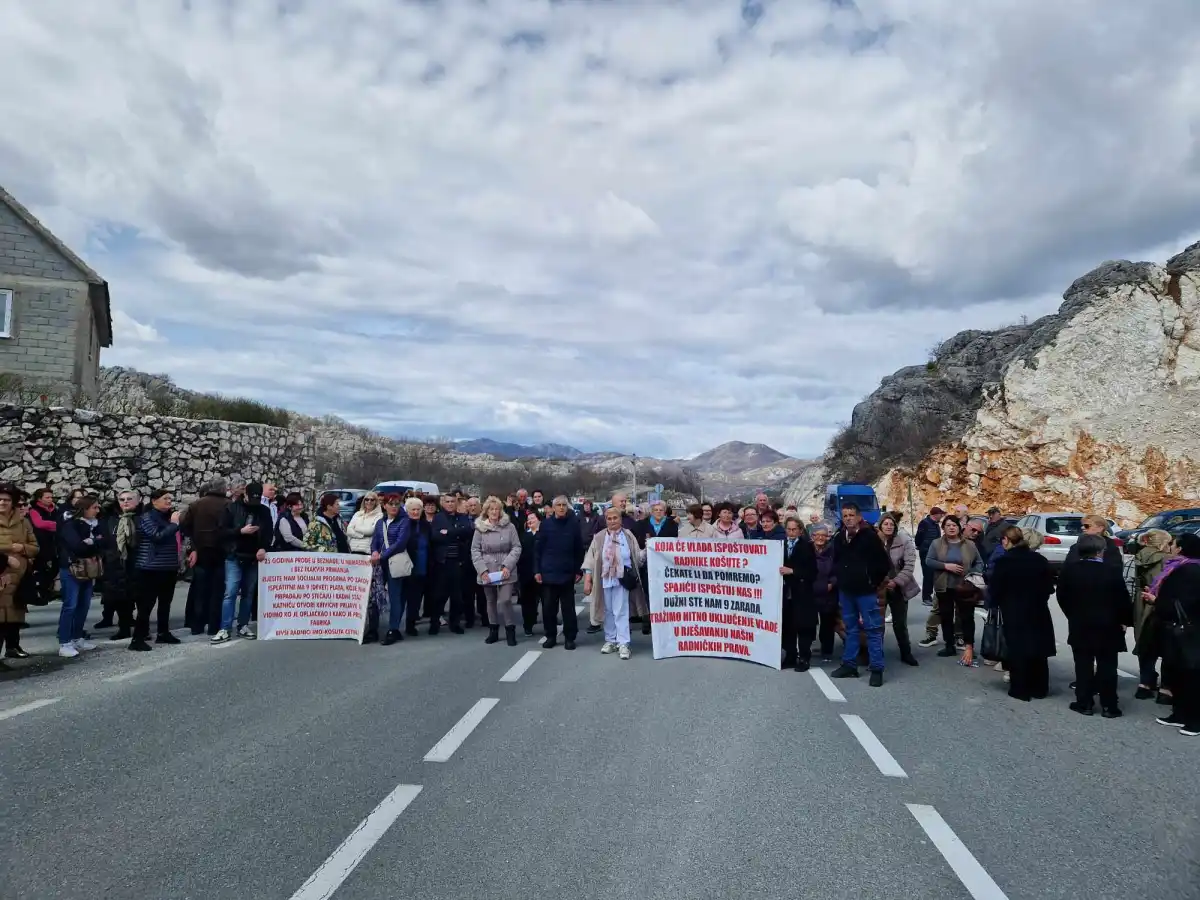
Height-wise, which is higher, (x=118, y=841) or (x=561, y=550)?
(x=561, y=550)

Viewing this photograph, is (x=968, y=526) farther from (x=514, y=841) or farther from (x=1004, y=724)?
(x=514, y=841)

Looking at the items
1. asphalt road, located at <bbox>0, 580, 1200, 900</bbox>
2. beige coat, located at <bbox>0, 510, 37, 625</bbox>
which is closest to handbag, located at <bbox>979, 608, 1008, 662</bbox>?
asphalt road, located at <bbox>0, 580, 1200, 900</bbox>

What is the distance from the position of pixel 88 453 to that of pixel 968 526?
795 inches

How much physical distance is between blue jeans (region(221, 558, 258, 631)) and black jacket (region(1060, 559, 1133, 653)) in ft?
31.6

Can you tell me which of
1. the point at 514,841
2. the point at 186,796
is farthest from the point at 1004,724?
the point at 186,796

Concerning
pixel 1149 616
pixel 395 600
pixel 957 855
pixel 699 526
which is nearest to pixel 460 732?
pixel 957 855

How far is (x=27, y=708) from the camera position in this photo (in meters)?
7.18

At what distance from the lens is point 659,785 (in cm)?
533

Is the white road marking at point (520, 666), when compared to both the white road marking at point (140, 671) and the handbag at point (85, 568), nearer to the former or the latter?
the white road marking at point (140, 671)

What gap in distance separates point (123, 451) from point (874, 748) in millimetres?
21278

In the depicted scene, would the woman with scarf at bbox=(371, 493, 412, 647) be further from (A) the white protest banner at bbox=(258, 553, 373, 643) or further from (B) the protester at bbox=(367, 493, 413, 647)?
(A) the white protest banner at bbox=(258, 553, 373, 643)

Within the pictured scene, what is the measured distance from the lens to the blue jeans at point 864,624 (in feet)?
28.9

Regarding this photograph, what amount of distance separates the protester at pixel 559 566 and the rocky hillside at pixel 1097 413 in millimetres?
31179

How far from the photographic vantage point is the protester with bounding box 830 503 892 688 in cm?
887
